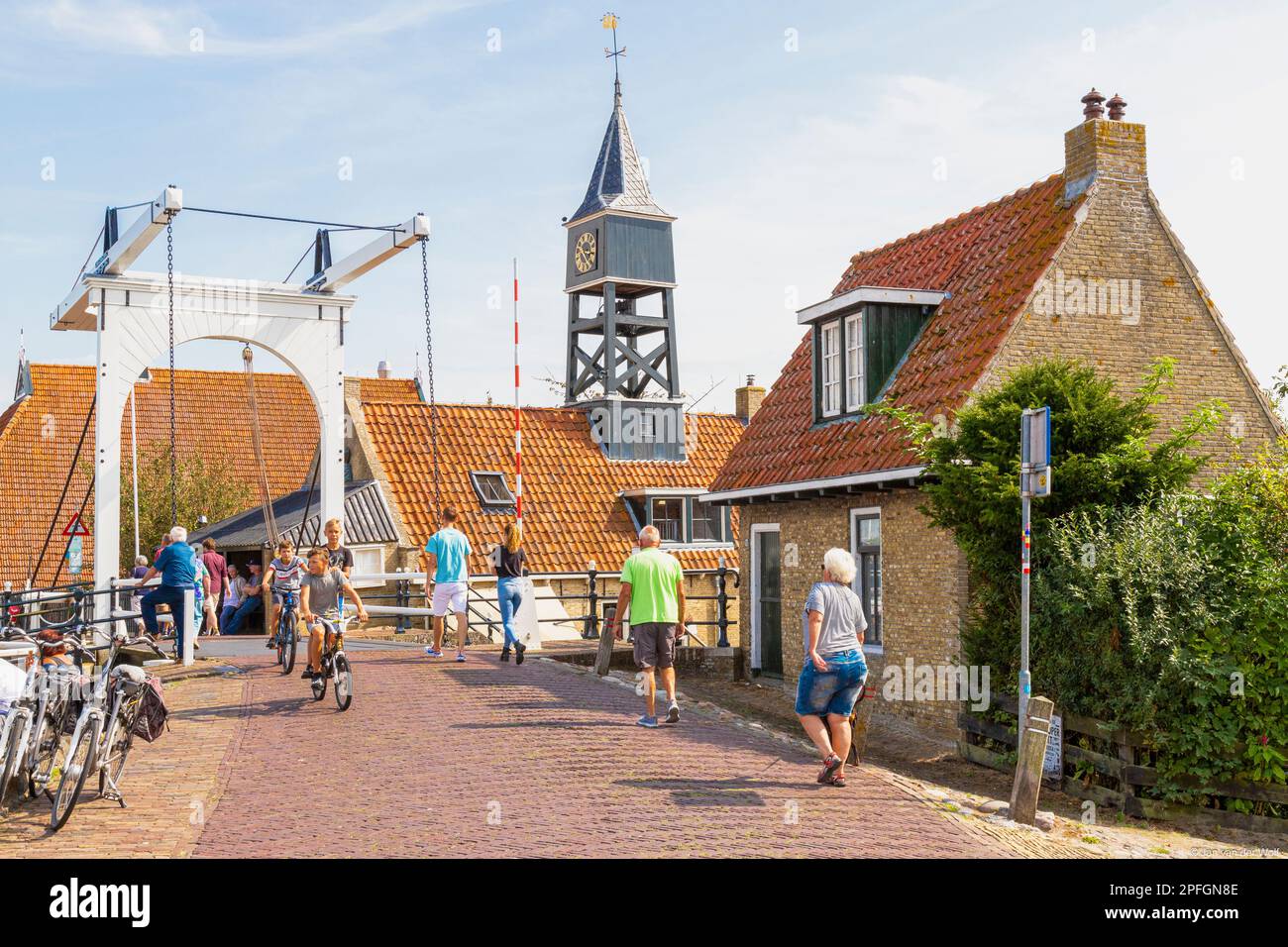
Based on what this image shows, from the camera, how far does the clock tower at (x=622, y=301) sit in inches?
1357

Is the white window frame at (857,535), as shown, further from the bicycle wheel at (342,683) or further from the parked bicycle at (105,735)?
the parked bicycle at (105,735)

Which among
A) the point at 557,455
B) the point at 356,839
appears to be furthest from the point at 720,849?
the point at 557,455

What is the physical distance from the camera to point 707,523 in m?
33.7

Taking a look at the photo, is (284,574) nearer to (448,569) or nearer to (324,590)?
(448,569)

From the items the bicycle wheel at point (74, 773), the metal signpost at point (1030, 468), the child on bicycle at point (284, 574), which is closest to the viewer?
the bicycle wheel at point (74, 773)

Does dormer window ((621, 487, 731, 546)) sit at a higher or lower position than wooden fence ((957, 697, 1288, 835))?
higher

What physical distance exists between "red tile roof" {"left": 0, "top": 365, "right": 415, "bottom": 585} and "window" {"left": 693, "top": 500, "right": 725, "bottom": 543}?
14.2 meters

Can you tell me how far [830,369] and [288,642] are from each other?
328 inches

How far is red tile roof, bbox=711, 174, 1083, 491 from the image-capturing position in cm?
1584

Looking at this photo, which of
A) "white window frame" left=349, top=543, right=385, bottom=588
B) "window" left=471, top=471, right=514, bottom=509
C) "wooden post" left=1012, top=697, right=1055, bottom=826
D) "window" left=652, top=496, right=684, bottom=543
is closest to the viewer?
"wooden post" left=1012, top=697, right=1055, bottom=826

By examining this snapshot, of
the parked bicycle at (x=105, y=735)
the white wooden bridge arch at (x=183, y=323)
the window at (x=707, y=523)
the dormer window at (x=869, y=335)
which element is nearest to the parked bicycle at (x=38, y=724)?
the parked bicycle at (x=105, y=735)

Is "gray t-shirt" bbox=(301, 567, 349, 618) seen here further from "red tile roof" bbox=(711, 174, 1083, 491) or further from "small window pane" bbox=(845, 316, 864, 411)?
"small window pane" bbox=(845, 316, 864, 411)

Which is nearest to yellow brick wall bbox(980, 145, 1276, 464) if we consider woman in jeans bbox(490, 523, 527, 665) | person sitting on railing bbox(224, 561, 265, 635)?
woman in jeans bbox(490, 523, 527, 665)

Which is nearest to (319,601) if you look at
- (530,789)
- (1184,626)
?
(530,789)
